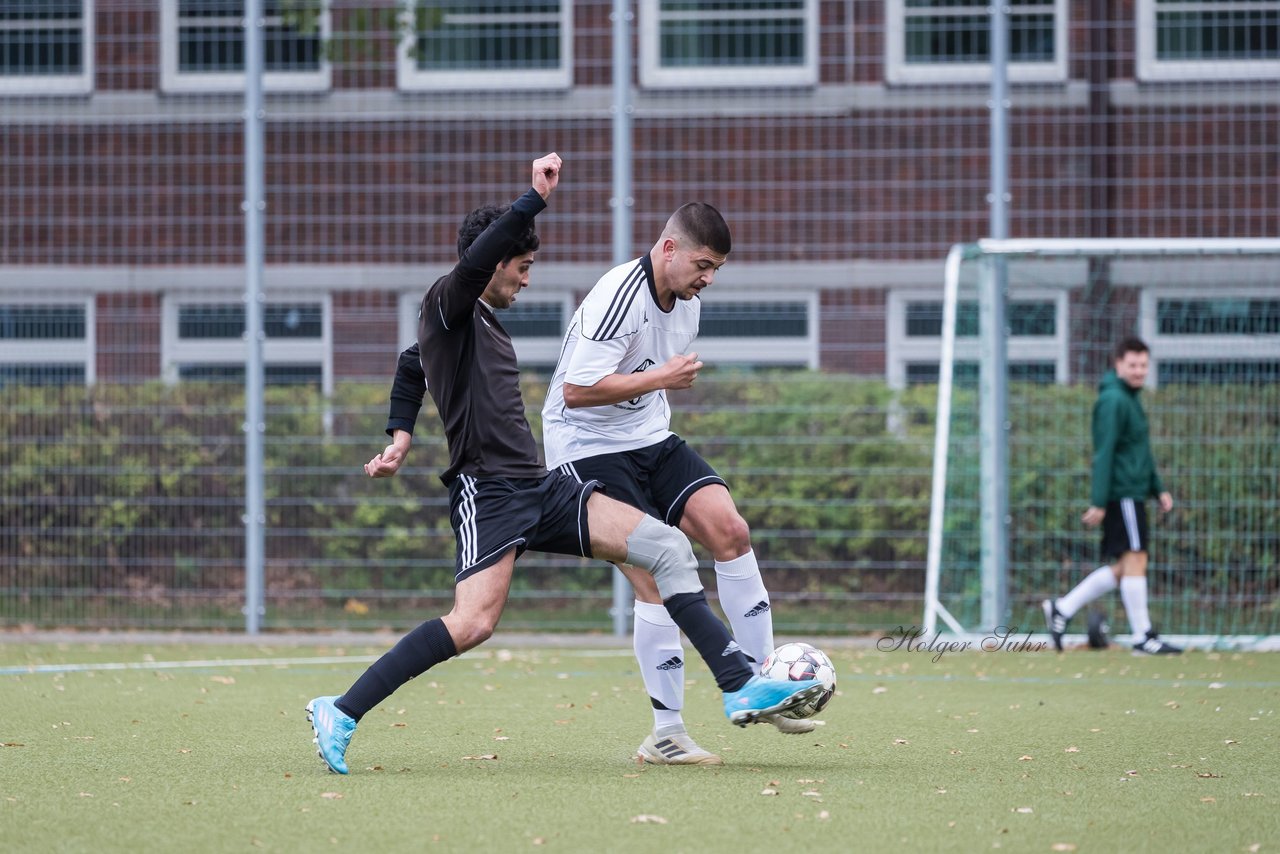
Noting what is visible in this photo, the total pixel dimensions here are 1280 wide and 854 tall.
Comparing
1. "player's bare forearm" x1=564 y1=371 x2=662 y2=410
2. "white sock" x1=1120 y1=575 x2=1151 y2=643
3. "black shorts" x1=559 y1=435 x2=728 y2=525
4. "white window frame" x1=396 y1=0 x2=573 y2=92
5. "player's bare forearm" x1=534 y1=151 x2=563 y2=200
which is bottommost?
"white sock" x1=1120 y1=575 x2=1151 y2=643

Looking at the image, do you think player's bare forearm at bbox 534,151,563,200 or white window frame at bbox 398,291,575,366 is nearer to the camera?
player's bare forearm at bbox 534,151,563,200

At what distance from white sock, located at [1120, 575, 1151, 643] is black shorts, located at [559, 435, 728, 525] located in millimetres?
4837

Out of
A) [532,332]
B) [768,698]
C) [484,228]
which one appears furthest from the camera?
[532,332]

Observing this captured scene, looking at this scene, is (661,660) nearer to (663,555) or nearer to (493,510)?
(663,555)

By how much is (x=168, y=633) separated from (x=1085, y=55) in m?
7.13

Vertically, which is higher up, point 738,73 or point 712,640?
point 738,73

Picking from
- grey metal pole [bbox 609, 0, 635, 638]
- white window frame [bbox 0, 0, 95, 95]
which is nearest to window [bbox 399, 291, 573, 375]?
grey metal pole [bbox 609, 0, 635, 638]

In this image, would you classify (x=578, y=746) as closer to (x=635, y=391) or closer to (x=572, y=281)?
(x=635, y=391)

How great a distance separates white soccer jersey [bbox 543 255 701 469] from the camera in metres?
5.52

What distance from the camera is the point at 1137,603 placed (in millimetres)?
9938

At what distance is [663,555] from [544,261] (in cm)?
750

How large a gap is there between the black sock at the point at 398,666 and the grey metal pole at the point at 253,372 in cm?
608

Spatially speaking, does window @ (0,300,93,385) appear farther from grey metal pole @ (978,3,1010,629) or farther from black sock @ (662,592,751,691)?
black sock @ (662,592,751,691)

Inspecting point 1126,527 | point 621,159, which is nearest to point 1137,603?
point 1126,527
